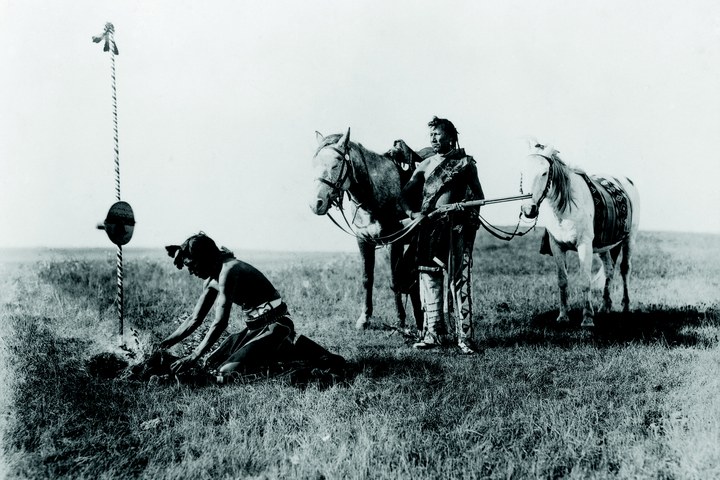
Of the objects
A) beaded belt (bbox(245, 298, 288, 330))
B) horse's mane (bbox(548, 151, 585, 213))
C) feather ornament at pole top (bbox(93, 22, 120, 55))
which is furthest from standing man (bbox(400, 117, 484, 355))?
feather ornament at pole top (bbox(93, 22, 120, 55))

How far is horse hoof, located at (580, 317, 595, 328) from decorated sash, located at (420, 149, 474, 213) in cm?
300

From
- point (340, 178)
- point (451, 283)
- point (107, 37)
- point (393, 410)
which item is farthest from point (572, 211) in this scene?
point (107, 37)

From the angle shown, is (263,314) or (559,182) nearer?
(263,314)

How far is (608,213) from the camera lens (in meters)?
8.66

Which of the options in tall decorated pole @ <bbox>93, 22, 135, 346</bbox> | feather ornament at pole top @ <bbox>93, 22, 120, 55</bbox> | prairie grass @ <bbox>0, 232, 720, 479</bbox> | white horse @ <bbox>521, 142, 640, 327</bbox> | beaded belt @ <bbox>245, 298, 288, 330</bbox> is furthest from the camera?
white horse @ <bbox>521, 142, 640, 327</bbox>

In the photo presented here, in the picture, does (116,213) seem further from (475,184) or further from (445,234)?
(475,184)

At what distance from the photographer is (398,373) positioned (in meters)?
5.59

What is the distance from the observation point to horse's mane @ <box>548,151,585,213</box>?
7.56m

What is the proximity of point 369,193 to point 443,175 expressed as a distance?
122cm

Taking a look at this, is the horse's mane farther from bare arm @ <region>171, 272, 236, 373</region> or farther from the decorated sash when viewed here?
bare arm @ <region>171, 272, 236, 373</region>

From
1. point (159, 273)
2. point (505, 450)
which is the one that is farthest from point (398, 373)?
point (159, 273)

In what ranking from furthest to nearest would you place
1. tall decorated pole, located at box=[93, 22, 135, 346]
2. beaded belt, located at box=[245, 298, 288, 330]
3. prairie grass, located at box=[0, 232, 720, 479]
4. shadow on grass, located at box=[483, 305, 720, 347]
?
shadow on grass, located at box=[483, 305, 720, 347]
tall decorated pole, located at box=[93, 22, 135, 346]
beaded belt, located at box=[245, 298, 288, 330]
prairie grass, located at box=[0, 232, 720, 479]

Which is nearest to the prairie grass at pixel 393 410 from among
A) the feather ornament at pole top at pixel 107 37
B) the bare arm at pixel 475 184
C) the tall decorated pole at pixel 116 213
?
the tall decorated pole at pixel 116 213

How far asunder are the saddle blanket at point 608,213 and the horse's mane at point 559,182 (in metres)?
0.74
